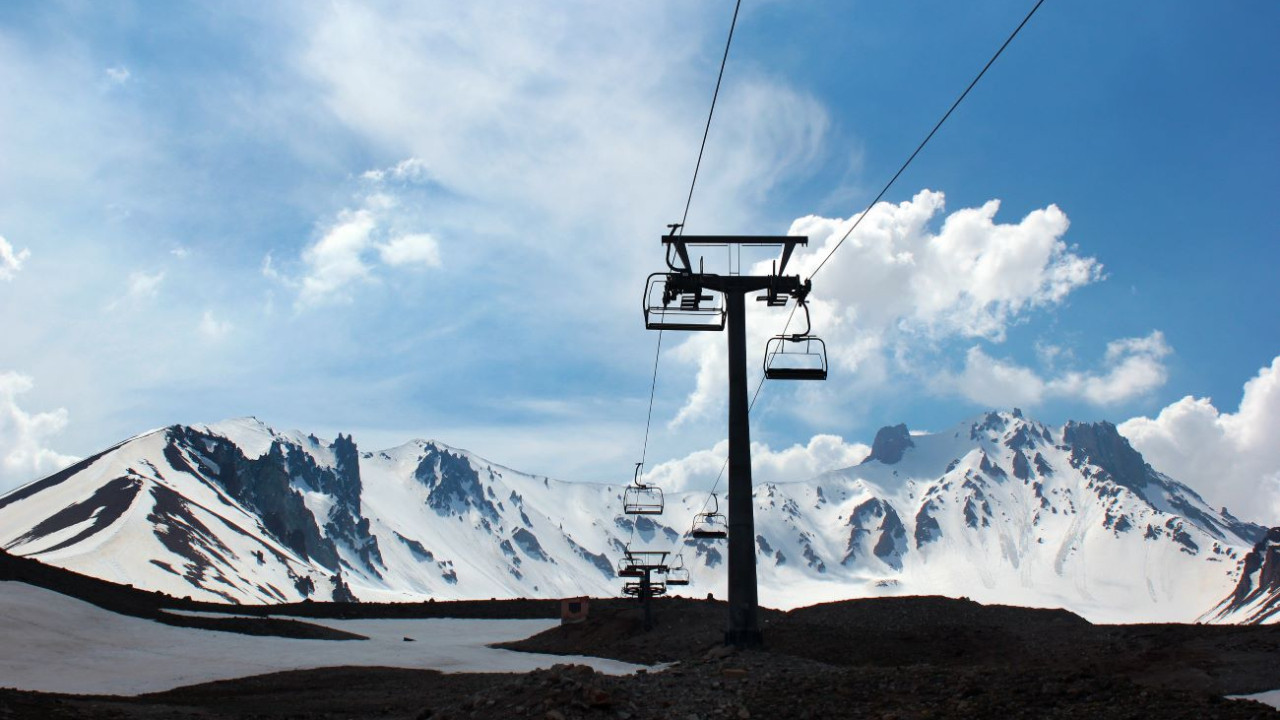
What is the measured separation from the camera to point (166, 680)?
3712 centimetres

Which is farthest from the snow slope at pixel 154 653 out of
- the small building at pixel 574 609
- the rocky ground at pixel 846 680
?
the rocky ground at pixel 846 680

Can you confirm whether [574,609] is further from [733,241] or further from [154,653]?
[733,241]

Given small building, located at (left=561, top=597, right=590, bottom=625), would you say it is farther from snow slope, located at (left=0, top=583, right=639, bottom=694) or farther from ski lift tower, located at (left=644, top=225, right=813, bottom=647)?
ski lift tower, located at (left=644, top=225, right=813, bottom=647)

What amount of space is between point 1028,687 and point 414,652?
3619 cm

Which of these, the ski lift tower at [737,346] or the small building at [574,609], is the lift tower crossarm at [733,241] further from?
the small building at [574,609]

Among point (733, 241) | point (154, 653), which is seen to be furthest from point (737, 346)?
point (154, 653)

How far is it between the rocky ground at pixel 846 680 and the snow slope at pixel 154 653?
156 inches

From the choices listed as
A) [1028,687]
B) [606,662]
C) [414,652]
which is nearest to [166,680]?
[414,652]

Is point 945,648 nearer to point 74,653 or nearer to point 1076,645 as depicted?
point 1076,645

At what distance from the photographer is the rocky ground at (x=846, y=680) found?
17.8 meters

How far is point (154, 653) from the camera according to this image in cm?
5009

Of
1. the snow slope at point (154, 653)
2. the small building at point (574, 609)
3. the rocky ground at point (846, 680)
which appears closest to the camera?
the rocky ground at point (846, 680)

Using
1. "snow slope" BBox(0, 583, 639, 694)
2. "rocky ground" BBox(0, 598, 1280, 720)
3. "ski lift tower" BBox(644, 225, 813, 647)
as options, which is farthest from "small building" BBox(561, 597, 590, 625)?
"ski lift tower" BBox(644, 225, 813, 647)

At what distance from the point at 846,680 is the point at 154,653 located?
137 feet
